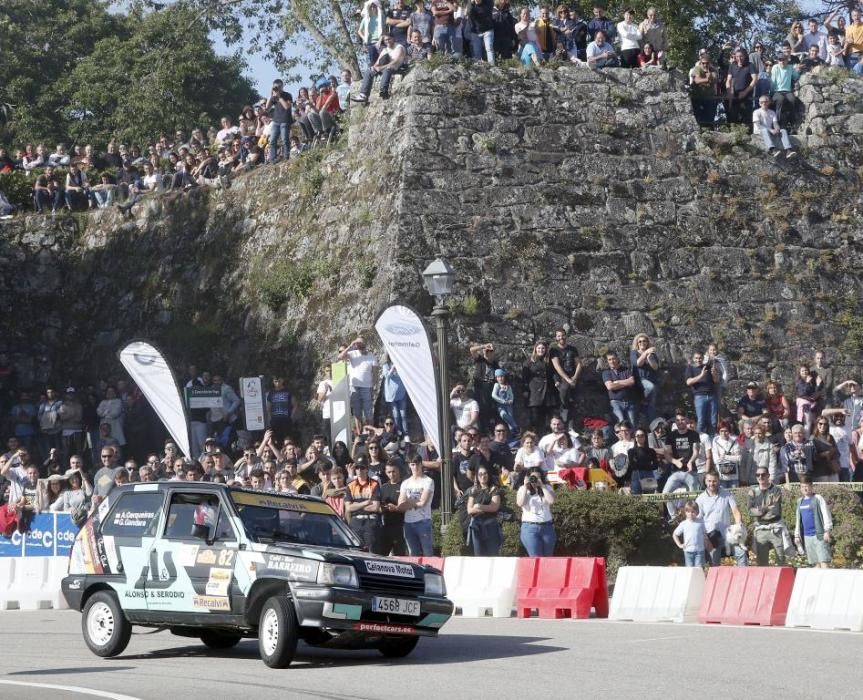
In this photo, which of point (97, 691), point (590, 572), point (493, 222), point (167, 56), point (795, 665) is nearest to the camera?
point (97, 691)

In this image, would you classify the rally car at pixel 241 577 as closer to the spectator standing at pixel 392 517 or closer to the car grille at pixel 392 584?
the car grille at pixel 392 584

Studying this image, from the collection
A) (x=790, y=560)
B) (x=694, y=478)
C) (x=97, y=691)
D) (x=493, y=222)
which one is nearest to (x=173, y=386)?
(x=493, y=222)

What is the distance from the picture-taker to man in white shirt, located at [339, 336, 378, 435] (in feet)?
82.8

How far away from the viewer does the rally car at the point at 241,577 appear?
40.2 feet

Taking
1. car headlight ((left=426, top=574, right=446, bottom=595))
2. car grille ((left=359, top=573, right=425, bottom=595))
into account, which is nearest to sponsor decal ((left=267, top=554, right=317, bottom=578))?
car grille ((left=359, top=573, right=425, bottom=595))

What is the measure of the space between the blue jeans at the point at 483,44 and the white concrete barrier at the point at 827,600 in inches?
635

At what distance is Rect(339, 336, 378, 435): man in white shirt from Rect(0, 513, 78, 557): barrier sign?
17.3ft

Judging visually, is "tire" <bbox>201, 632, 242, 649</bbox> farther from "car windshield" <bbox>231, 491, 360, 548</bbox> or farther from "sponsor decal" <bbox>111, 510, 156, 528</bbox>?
"car windshield" <bbox>231, 491, 360, 548</bbox>

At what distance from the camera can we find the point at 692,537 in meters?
17.9

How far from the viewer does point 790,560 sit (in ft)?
58.6

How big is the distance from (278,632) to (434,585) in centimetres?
160

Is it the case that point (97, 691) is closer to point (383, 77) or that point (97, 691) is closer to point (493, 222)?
point (493, 222)

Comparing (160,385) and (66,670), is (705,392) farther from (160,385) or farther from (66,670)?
(66,670)

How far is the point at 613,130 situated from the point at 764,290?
14.1ft
